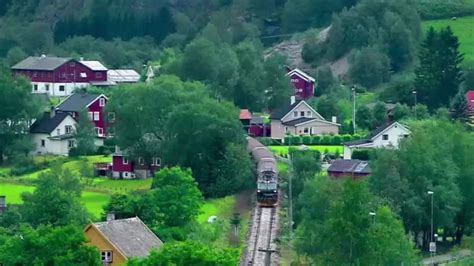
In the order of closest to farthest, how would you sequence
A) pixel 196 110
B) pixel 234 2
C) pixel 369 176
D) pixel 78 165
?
pixel 369 176 < pixel 196 110 < pixel 78 165 < pixel 234 2

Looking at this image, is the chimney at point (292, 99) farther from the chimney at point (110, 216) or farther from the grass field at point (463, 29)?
the chimney at point (110, 216)

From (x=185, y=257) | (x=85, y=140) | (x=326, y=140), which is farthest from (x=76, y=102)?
(x=185, y=257)

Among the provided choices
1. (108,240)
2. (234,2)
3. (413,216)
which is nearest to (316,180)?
(413,216)

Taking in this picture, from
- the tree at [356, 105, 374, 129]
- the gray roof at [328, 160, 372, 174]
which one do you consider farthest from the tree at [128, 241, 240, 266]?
the tree at [356, 105, 374, 129]

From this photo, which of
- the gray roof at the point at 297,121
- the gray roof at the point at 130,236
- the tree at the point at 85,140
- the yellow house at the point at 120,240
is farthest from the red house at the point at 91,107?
the yellow house at the point at 120,240

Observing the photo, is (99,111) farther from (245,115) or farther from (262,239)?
(262,239)

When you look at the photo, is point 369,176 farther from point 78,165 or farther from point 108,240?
point 78,165

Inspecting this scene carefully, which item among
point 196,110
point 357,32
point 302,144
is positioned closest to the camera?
point 196,110
